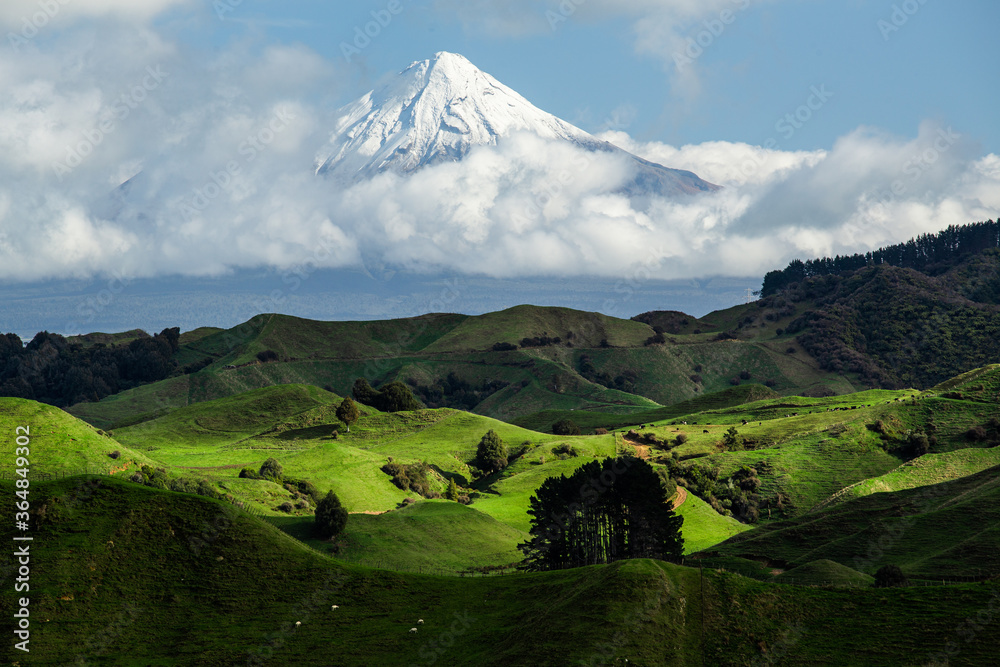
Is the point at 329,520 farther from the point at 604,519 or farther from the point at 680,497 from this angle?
the point at 680,497

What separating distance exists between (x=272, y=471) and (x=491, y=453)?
3431cm

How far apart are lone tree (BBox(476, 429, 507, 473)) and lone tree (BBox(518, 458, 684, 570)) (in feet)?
157

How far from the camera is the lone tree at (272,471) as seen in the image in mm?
79625

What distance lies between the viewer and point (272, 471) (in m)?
80.1

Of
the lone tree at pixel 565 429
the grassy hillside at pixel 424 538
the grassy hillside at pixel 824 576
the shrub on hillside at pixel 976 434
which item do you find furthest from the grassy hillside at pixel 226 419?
the shrub on hillside at pixel 976 434

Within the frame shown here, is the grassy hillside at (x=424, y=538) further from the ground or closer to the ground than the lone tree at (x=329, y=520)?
closer to the ground

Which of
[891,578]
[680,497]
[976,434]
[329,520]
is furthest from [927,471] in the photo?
[329,520]

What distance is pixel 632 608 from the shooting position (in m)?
29.5

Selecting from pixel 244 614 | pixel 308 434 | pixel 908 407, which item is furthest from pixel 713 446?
pixel 244 614

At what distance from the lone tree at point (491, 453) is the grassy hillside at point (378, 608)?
68225mm

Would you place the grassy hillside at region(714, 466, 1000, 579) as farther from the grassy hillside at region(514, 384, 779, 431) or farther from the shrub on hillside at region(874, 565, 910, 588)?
the grassy hillside at region(514, 384, 779, 431)

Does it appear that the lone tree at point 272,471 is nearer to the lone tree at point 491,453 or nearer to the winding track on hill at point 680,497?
the lone tree at point 491,453

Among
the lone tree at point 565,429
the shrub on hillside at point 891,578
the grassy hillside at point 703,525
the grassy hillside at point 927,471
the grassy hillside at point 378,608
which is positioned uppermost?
the grassy hillside at point 378,608

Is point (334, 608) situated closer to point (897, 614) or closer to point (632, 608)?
point (632, 608)
